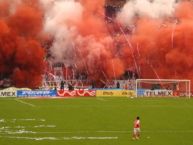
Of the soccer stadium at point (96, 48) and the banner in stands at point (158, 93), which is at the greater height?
the soccer stadium at point (96, 48)

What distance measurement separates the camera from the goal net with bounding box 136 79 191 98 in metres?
73.7

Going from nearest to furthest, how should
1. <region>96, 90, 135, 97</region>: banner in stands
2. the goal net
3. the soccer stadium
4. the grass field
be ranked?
the grass field, <region>96, 90, 135, 97</region>: banner in stands, the goal net, the soccer stadium

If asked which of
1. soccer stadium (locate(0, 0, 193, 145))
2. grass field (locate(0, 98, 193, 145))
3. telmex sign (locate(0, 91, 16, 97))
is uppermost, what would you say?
soccer stadium (locate(0, 0, 193, 145))

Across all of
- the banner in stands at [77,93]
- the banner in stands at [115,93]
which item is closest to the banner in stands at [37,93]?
the banner in stands at [77,93]

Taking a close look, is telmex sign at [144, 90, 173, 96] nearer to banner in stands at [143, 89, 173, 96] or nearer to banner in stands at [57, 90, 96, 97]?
banner in stands at [143, 89, 173, 96]

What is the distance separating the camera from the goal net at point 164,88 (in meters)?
73.7

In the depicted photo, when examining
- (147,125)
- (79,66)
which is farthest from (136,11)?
(147,125)

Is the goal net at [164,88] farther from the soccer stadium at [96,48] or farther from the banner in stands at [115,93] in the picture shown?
the banner in stands at [115,93]

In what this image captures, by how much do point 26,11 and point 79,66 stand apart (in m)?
16.4

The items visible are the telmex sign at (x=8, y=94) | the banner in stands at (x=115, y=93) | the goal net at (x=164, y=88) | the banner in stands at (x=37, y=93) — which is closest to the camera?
the banner in stands at (x=37, y=93)

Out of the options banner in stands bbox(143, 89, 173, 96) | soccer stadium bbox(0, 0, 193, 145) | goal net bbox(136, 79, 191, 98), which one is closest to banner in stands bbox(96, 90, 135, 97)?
soccer stadium bbox(0, 0, 193, 145)

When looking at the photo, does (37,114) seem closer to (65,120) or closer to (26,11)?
(65,120)

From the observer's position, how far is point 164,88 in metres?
80.5

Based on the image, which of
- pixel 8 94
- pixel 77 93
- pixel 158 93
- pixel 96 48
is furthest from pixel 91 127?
pixel 96 48
